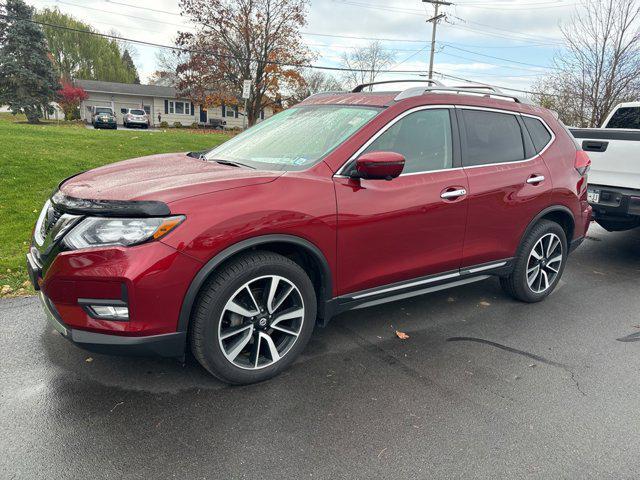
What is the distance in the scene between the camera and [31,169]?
28.2ft

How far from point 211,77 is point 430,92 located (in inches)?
1273

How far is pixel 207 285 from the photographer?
9.02 feet

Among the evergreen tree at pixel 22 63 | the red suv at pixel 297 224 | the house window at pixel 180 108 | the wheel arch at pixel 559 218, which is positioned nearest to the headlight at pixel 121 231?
the red suv at pixel 297 224

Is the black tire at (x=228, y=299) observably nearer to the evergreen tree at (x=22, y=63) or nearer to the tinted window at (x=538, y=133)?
the tinted window at (x=538, y=133)

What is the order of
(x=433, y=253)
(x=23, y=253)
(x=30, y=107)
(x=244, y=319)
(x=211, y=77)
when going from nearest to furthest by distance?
(x=244, y=319) → (x=433, y=253) → (x=23, y=253) → (x=211, y=77) → (x=30, y=107)

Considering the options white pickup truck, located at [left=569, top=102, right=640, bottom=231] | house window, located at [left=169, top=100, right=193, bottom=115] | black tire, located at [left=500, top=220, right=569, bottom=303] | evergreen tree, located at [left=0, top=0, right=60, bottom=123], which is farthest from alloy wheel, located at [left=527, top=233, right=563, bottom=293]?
house window, located at [left=169, top=100, right=193, bottom=115]

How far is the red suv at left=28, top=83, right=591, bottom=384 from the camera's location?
2.56m

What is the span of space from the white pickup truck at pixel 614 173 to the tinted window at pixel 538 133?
1941 millimetres

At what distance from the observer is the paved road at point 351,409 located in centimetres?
239

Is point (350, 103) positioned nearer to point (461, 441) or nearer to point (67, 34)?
point (461, 441)

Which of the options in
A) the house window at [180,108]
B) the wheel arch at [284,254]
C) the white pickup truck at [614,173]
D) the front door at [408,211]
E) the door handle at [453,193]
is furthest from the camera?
the house window at [180,108]

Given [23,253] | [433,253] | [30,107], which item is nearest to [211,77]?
[30,107]

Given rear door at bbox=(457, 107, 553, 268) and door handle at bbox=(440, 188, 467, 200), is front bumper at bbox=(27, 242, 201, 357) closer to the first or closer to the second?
door handle at bbox=(440, 188, 467, 200)

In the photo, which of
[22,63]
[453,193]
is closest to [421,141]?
[453,193]
